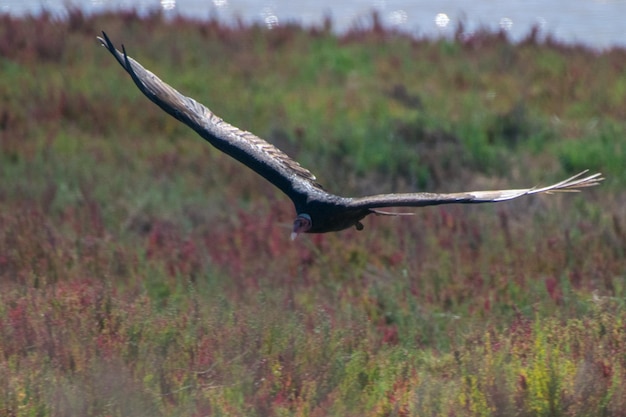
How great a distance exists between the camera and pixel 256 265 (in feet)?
22.4

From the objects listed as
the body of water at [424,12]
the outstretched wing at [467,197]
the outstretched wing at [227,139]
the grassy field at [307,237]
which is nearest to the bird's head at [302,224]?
the outstretched wing at [227,139]

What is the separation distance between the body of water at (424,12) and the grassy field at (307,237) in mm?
1317

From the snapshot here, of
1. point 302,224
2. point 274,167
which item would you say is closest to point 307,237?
point 274,167

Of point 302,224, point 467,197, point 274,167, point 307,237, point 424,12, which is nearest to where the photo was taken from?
point 467,197

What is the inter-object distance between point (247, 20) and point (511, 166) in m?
7.13

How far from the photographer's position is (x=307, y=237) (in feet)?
23.1

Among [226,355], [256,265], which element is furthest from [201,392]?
[256,265]

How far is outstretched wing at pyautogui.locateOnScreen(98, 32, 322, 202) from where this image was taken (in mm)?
5562

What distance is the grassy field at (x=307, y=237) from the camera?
439 cm

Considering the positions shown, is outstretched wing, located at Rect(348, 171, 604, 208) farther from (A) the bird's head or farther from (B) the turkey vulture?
(A) the bird's head

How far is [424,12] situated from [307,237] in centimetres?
1181

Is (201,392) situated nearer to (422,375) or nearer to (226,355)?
(226,355)

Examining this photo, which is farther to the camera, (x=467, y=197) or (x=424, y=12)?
(x=424, y=12)

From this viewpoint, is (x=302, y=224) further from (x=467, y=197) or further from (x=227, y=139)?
(x=467, y=197)
